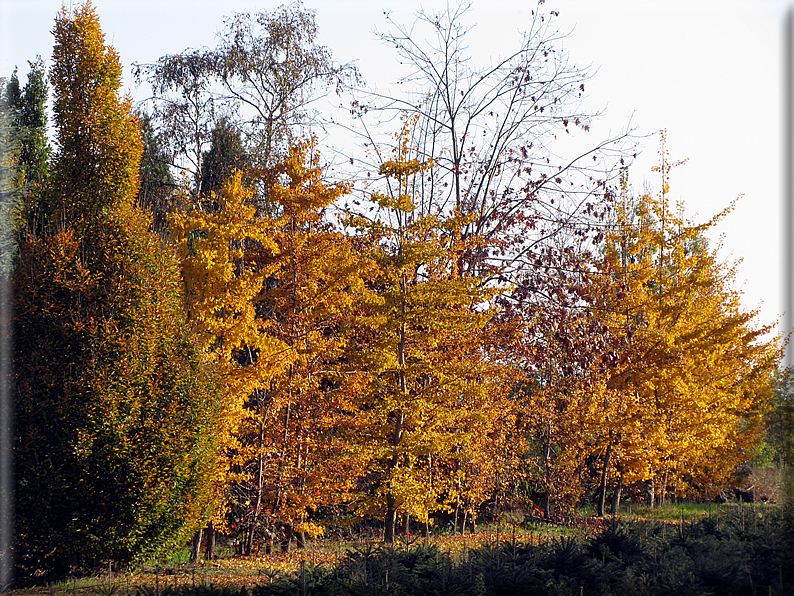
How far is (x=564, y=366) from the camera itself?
15398 mm

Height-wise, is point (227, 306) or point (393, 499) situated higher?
point (227, 306)

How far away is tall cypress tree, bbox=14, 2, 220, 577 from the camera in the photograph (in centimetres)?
843

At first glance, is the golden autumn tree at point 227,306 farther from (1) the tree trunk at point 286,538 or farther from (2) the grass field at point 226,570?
(1) the tree trunk at point 286,538

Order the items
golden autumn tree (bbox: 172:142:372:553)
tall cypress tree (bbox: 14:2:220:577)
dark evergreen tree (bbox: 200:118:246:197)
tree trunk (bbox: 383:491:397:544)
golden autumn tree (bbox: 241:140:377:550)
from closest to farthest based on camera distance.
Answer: tall cypress tree (bbox: 14:2:220:577) → golden autumn tree (bbox: 172:142:372:553) → tree trunk (bbox: 383:491:397:544) → golden autumn tree (bbox: 241:140:377:550) → dark evergreen tree (bbox: 200:118:246:197)

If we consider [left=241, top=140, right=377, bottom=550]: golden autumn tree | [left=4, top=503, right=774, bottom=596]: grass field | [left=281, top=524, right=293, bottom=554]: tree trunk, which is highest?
[left=241, top=140, right=377, bottom=550]: golden autumn tree

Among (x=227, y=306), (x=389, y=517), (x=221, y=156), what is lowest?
(x=389, y=517)

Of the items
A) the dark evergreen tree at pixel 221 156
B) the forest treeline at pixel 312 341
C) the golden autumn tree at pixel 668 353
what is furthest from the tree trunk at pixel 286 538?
the dark evergreen tree at pixel 221 156

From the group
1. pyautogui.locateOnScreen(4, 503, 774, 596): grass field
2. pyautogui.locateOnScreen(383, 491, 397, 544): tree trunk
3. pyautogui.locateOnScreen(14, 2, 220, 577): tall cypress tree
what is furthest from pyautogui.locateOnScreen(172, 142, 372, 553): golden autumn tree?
pyautogui.locateOnScreen(14, 2, 220, 577): tall cypress tree

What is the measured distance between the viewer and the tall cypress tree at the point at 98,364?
8430 millimetres

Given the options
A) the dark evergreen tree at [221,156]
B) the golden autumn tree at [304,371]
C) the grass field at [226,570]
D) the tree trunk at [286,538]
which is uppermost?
the dark evergreen tree at [221,156]

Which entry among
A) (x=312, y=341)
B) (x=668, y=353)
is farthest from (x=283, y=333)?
(x=668, y=353)

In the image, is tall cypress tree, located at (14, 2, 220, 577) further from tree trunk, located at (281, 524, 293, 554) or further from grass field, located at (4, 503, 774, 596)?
tree trunk, located at (281, 524, 293, 554)

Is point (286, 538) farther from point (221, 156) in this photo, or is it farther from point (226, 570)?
point (221, 156)

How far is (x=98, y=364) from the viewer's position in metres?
8.73
